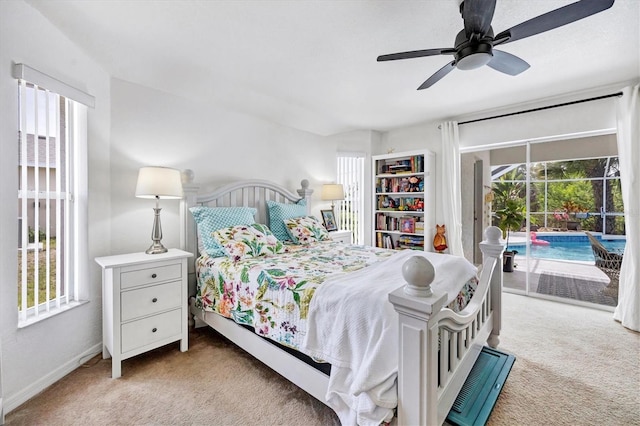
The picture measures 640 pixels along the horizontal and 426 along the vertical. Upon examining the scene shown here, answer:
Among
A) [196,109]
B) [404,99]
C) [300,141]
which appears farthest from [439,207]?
[196,109]

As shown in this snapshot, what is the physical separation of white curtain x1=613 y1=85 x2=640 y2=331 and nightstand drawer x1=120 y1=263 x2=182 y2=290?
4.15 m

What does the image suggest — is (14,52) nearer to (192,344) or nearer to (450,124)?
(192,344)

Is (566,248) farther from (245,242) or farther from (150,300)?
(150,300)

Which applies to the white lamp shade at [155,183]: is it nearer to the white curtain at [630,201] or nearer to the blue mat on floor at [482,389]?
the blue mat on floor at [482,389]

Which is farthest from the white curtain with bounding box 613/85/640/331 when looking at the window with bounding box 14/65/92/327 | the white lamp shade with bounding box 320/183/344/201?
the window with bounding box 14/65/92/327

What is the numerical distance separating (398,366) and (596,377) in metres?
1.82

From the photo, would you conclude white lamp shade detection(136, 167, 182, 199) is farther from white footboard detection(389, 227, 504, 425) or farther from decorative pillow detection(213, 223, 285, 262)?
white footboard detection(389, 227, 504, 425)

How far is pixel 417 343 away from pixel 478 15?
163cm

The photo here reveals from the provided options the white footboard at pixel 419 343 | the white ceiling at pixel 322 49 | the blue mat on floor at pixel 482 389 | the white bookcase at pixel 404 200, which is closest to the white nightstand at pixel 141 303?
the white ceiling at pixel 322 49

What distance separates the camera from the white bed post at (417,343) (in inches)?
40.8

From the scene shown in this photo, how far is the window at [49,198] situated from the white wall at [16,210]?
7cm

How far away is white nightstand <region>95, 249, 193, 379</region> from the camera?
1.90 m

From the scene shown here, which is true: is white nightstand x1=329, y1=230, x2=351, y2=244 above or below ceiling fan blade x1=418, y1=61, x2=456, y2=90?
below

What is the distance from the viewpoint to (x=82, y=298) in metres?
2.12
